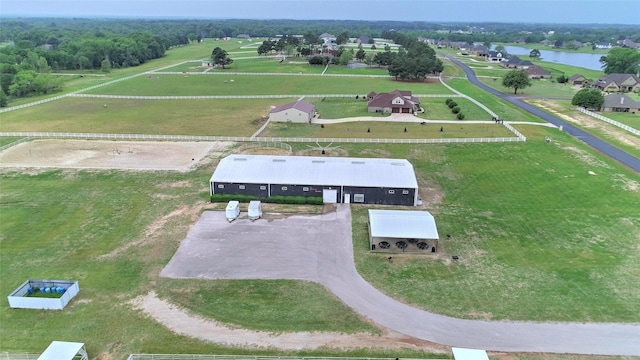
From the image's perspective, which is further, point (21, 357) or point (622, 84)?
point (622, 84)

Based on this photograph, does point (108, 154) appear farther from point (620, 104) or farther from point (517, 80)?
point (620, 104)

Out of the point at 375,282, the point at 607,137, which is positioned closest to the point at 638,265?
the point at 375,282

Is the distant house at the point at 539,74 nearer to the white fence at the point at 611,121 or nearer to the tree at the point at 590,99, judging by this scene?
the tree at the point at 590,99

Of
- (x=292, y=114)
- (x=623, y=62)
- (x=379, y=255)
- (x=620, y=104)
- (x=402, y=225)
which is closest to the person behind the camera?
(x=379, y=255)

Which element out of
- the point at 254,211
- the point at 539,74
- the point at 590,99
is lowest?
the point at 254,211

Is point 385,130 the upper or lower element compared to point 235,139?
upper

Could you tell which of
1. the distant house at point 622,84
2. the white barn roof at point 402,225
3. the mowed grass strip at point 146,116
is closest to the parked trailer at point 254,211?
the white barn roof at point 402,225

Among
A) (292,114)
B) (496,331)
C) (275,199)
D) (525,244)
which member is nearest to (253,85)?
(292,114)
